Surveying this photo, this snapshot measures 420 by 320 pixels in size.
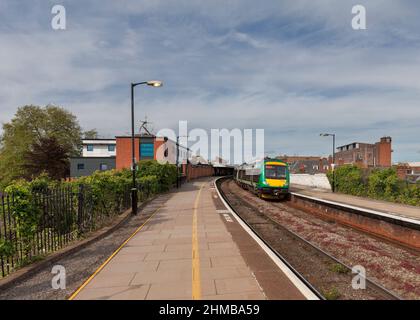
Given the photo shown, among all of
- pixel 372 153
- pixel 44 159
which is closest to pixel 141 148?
pixel 44 159

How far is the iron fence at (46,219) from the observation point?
5758 millimetres

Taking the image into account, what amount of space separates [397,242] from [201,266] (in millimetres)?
8804

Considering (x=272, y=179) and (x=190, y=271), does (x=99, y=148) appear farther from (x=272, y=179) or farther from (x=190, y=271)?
(x=190, y=271)

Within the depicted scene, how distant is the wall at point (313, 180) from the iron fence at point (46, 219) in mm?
29238

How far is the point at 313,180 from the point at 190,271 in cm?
3660

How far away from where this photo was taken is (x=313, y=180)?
3828cm

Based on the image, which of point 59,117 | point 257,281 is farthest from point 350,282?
point 59,117

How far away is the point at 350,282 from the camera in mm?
5840

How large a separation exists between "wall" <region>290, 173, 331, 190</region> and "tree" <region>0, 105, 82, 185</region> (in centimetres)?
4682

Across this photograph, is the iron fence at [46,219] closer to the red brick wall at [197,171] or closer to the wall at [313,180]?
the wall at [313,180]

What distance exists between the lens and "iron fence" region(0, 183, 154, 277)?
576cm

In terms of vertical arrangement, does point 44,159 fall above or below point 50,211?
above

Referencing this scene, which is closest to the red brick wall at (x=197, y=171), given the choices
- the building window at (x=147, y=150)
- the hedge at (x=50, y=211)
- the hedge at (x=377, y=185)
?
the building window at (x=147, y=150)

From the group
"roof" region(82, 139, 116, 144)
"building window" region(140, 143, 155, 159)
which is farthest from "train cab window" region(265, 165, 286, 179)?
"roof" region(82, 139, 116, 144)
